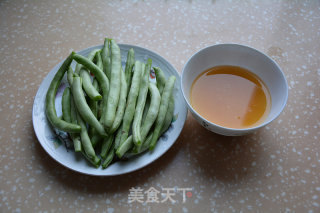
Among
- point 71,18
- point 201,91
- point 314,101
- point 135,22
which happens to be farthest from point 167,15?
point 314,101

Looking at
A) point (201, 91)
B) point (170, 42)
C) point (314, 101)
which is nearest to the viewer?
point (201, 91)

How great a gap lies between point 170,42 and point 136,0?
367 millimetres

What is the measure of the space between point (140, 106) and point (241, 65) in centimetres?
44

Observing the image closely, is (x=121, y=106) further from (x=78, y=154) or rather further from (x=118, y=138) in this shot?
(x=78, y=154)

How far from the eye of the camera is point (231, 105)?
37.3 inches

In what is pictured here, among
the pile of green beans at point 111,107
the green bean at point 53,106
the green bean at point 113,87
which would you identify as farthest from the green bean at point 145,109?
the green bean at point 53,106

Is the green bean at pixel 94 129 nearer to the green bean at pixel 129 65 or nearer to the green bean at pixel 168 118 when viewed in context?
the green bean at pixel 129 65

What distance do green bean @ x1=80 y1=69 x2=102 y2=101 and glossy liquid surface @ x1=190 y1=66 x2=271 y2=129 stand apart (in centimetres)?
34

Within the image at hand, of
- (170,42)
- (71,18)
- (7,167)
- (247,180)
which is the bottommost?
(247,180)

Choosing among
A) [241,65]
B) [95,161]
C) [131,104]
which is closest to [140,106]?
[131,104]

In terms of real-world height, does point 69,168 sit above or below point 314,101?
above

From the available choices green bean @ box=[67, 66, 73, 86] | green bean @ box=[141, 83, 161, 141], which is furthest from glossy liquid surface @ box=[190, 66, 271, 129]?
green bean @ box=[67, 66, 73, 86]

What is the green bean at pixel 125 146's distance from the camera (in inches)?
33.4

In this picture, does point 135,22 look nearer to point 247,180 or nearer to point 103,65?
point 103,65
